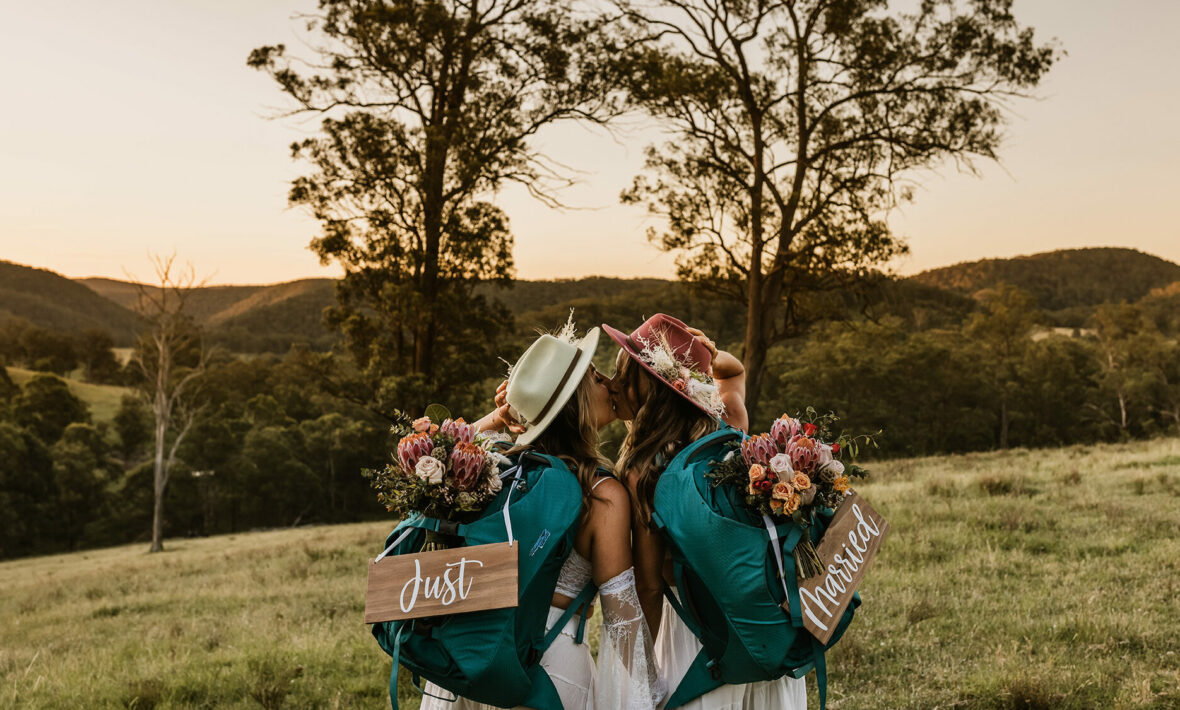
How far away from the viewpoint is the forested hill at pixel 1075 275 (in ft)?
431

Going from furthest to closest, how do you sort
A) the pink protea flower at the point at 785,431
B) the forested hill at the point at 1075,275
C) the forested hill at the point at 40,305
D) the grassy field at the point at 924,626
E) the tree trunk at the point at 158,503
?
1. the forested hill at the point at 40,305
2. the forested hill at the point at 1075,275
3. the tree trunk at the point at 158,503
4. the grassy field at the point at 924,626
5. the pink protea flower at the point at 785,431

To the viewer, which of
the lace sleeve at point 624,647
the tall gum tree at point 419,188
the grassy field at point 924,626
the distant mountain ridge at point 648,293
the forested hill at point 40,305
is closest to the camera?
the lace sleeve at point 624,647

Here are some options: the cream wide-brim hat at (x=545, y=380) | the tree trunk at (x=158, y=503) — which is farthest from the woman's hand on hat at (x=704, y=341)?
the tree trunk at (x=158, y=503)

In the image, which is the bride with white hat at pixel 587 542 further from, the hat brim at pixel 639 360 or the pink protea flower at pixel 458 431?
the pink protea flower at pixel 458 431

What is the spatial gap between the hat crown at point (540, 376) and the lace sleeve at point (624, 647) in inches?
30.9

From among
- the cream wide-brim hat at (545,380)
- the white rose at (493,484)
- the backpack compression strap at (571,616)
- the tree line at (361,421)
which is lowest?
the tree line at (361,421)

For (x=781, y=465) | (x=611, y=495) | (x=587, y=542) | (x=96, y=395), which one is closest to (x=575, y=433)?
(x=611, y=495)

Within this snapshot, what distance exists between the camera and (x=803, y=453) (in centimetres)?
297

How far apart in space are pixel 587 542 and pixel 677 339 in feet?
3.87

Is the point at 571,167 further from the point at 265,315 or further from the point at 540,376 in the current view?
the point at 265,315

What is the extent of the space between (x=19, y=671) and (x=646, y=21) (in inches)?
698

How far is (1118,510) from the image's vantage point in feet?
34.0

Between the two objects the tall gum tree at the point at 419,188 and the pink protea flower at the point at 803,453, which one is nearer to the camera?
the pink protea flower at the point at 803,453

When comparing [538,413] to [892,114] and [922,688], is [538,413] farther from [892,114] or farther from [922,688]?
[892,114]
